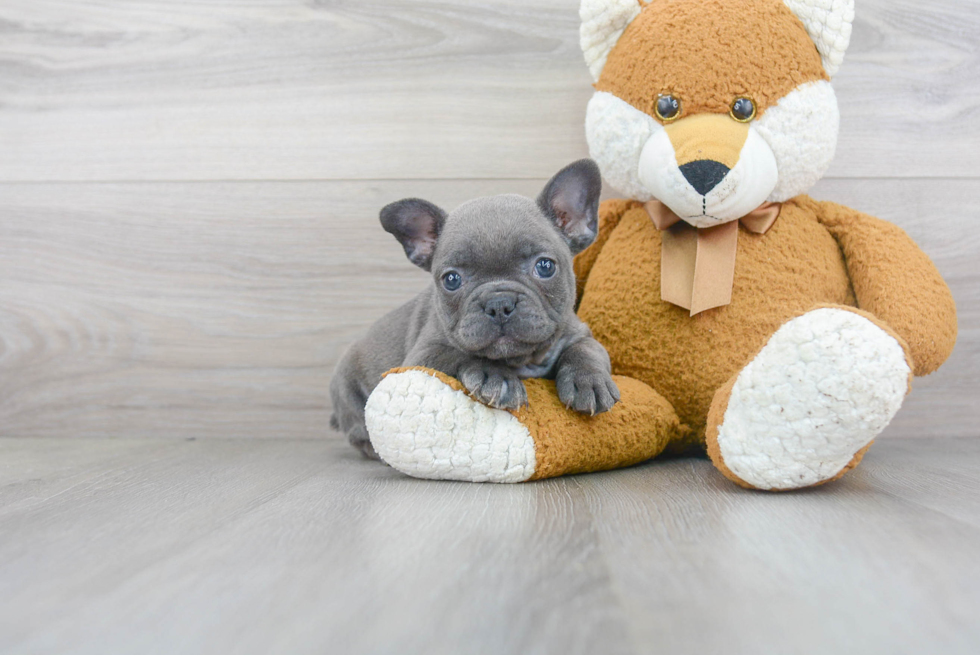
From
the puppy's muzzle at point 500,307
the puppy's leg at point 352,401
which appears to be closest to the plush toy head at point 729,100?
the puppy's muzzle at point 500,307

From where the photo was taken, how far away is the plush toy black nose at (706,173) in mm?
1137

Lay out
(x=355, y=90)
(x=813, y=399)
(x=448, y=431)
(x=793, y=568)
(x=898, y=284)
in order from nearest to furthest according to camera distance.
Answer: (x=793, y=568)
(x=813, y=399)
(x=448, y=431)
(x=898, y=284)
(x=355, y=90)

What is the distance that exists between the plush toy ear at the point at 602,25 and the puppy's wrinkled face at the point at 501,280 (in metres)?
0.36

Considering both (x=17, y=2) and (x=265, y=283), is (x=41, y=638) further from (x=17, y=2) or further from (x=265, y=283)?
(x=17, y=2)

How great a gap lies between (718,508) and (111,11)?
1.70m

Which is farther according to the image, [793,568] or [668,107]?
[668,107]

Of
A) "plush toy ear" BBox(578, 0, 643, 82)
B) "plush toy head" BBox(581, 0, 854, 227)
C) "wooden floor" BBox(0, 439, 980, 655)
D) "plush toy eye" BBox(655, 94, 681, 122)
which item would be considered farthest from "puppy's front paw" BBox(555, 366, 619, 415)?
"plush toy ear" BBox(578, 0, 643, 82)

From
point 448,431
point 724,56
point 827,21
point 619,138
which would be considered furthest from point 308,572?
point 827,21

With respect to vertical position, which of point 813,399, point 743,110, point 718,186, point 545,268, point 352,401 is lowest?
point 352,401

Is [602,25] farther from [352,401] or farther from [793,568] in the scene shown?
[793,568]

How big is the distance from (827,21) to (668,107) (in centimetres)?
29

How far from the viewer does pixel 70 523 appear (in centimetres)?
93

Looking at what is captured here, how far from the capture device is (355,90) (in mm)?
1679

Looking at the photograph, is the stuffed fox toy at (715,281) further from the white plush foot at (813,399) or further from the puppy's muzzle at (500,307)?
the puppy's muzzle at (500,307)
